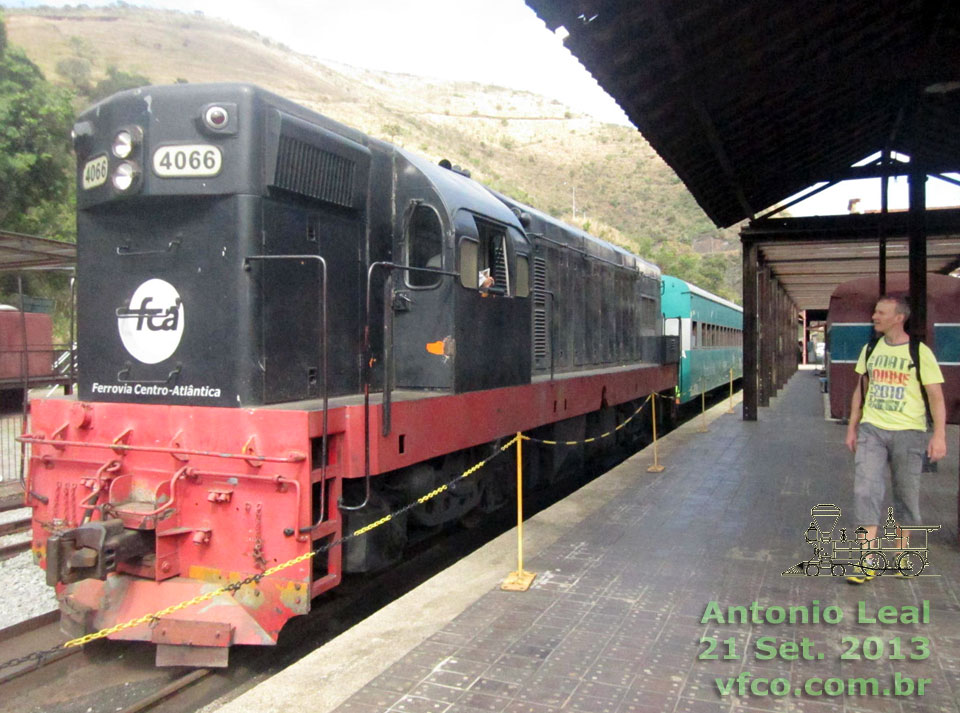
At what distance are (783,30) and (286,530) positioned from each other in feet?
17.1

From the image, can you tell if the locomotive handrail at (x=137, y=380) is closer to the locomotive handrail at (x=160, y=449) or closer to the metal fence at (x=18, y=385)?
the locomotive handrail at (x=160, y=449)

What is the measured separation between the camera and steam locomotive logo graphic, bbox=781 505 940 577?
4.89 m

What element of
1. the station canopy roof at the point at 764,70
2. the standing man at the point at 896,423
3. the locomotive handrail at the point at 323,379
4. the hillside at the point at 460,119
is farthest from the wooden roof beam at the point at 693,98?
the hillside at the point at 460,119

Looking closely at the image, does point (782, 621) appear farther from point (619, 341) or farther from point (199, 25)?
point (199, 25)

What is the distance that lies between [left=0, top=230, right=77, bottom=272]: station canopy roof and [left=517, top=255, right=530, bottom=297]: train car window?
4.20 meters

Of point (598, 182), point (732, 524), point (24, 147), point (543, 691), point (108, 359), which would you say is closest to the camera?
point (543, 691)

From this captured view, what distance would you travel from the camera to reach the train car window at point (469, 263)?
18.2ft

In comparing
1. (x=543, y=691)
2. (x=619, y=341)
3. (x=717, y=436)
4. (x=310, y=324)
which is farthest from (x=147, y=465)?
(x=717, y=436)

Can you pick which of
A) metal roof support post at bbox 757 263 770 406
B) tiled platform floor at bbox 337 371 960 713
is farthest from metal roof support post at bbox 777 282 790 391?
tiled platform floor at bbox 337 371 960 713

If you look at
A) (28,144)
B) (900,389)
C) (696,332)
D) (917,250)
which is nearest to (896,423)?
(900,389)

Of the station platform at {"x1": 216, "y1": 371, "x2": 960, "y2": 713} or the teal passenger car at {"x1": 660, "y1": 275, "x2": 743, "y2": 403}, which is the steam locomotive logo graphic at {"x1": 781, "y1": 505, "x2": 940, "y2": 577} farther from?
the teal passenger car at {"x1": 660, "y1": 275, "x2": 743, "y2": 403}

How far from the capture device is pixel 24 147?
2556cm

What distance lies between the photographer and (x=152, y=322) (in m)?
4.76

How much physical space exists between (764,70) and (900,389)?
3066 mm
